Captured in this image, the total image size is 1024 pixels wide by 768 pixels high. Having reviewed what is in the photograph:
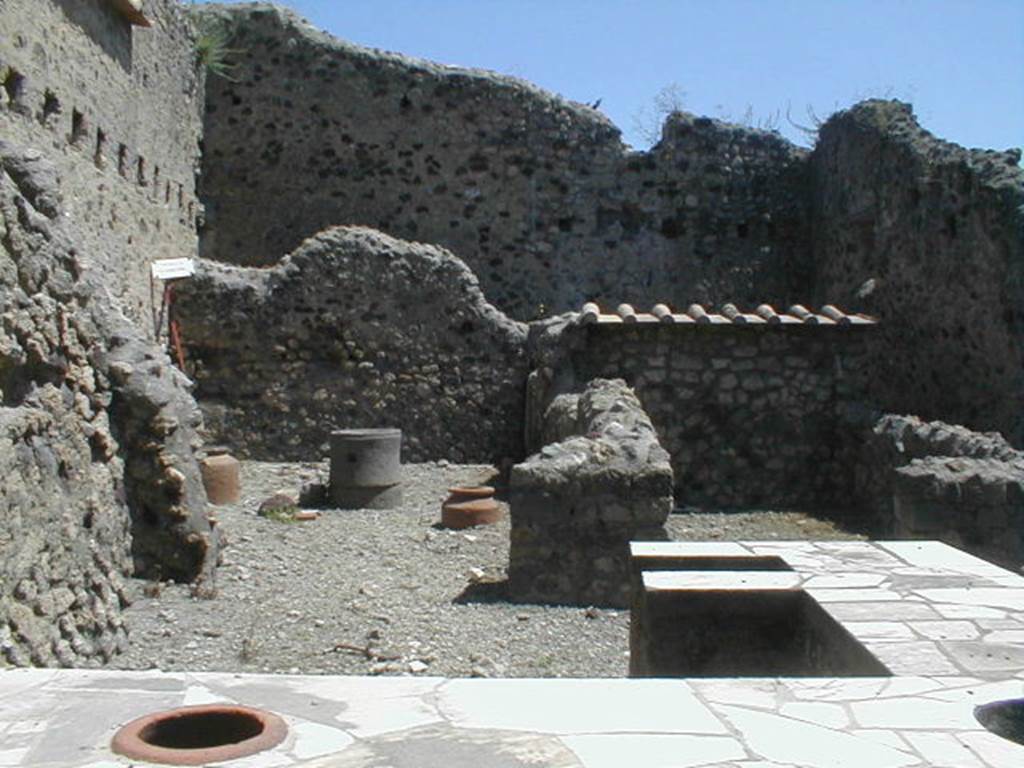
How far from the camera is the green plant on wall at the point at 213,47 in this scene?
1520cm

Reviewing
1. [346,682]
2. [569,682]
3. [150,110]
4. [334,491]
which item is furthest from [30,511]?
[150,110]

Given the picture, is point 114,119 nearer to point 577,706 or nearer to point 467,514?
point 467,514

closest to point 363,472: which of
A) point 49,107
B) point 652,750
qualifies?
point 49,107

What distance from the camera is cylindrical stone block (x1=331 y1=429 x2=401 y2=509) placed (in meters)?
11.3

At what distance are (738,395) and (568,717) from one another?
919cm

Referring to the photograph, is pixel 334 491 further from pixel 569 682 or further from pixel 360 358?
pixel 569 682

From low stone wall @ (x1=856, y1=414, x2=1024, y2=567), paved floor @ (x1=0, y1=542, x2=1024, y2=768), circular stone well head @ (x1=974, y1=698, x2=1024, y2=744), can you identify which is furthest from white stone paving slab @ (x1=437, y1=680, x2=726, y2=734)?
low stone wall @ (x1=856, y1=414, x2=1024, y2=567)

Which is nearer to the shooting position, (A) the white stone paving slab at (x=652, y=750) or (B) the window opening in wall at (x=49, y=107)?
(A) the white stone paving slab at (x=652, y=750)

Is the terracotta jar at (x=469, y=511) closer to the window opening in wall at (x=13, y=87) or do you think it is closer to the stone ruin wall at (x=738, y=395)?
the stone ruin wall at (x=738, y=395)

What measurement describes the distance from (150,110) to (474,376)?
4.70 metres

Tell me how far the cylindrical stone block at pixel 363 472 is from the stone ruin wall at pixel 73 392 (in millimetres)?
2603

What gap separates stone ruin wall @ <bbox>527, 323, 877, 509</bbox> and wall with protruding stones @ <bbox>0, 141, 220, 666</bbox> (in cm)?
539

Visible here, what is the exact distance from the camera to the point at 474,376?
13.5 m

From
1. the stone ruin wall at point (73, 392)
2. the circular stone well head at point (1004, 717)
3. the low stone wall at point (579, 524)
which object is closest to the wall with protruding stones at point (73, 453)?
the stone ruin wall at point (73, 392)
